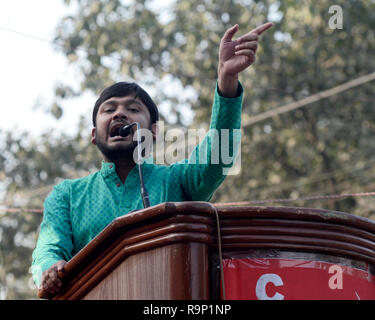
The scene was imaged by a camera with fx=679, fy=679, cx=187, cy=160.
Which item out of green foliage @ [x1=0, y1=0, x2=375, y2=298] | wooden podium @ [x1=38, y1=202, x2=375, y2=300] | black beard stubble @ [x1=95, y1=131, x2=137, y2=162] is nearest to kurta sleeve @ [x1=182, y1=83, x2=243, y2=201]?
black beard stubble @ [x1=95, y1=131, x2=137, y2=162]

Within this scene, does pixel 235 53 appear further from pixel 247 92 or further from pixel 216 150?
pixel 247 92

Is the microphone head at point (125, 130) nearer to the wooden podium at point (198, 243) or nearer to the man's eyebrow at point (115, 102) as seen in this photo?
the man's eyebrow at point (115, 102)

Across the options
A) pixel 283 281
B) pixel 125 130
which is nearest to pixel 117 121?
pixel 125 130

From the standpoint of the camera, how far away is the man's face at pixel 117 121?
306cm

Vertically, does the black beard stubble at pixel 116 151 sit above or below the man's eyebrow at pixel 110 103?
below

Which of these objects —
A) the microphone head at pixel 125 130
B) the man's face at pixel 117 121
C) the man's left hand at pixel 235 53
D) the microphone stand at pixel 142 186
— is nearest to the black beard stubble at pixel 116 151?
the man's face at pixel 117 121

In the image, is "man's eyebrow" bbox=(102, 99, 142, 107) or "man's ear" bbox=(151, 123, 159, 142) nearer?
"man's eyebrow" bbox=(102, 99, 142, 107)

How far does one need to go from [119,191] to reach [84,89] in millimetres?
8040

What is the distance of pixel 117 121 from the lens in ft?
10.2

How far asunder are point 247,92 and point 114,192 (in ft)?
24.3

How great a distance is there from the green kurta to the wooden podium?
21.3 inches

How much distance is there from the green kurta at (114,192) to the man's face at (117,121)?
0.10 metres

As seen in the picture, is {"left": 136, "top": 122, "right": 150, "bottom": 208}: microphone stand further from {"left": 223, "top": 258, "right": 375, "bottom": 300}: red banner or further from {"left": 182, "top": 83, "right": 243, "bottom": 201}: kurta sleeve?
{"left": 223, "top": 258, "right": 375, "bottom": 300}: red banner

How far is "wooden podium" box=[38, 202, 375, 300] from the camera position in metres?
2.02
